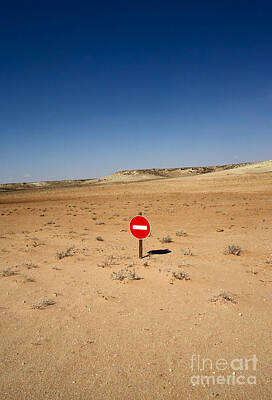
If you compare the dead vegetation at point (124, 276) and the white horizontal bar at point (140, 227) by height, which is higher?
the white horizontal bar at point (140, 227)

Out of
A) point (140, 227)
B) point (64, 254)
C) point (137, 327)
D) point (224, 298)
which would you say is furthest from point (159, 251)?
point (137, 327)

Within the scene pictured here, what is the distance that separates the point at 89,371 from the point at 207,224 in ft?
Result: 37.9

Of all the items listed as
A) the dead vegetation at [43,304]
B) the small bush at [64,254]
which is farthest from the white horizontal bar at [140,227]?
the dead vegetation at [43,304]

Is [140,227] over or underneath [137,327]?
over

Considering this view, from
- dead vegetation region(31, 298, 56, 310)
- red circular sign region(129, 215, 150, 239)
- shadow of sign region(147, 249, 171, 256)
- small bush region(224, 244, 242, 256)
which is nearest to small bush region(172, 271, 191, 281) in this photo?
red circular sign region(129, 215, 150, 239)

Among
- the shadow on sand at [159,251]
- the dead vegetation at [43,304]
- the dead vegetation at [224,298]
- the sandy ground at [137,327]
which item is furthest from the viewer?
the shadow on sand at [159,251]

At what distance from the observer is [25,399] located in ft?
8.61

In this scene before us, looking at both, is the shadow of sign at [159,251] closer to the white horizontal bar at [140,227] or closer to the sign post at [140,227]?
the sign post at [140,227]

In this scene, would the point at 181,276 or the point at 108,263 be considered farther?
the point at 108,263

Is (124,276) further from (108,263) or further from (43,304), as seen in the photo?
(43,304)

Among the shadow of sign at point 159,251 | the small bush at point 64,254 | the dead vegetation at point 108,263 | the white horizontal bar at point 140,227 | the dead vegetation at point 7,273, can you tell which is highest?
the white horizontal bar at point 140,227

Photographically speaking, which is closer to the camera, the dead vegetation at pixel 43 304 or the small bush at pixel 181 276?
the dead vegetation at pixel 43 304

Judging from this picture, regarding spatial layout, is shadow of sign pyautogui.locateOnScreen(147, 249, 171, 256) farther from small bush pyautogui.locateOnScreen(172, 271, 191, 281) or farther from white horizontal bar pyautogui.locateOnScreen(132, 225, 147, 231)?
small bush pyautogui.locateOnScreen(172, 271, 191, 281)

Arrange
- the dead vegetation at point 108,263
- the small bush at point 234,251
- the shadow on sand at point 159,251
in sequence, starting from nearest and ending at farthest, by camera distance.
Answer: the dead vegetation at point 108,263, the small bush at point 234,251, the shadow on sand at point 159,251
